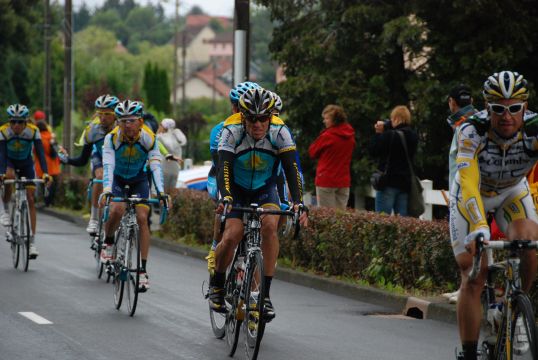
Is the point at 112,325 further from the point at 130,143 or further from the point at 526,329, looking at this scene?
the point at 526,329

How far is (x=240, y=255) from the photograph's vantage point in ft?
32.3

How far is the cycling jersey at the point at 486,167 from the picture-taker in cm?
746

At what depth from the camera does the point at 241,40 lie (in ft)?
63.4

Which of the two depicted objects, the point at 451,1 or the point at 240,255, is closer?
the point at 240,255

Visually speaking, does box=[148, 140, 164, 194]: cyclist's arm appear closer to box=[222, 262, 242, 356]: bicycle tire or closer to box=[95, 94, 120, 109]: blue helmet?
box=[95, 94, 120, 109]: blue helmet

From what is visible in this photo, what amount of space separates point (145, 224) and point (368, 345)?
2.87m

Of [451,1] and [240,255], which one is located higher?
[451,1]

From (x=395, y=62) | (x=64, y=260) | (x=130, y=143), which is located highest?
(x=395, y=62)

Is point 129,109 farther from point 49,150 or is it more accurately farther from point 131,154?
point 49,150

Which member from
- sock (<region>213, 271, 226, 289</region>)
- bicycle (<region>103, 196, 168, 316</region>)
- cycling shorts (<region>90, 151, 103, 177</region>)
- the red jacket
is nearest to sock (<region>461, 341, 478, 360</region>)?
sock (<region>213, 271, 226, 289</region>)

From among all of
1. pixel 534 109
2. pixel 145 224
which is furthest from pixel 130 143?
pixel 534 109

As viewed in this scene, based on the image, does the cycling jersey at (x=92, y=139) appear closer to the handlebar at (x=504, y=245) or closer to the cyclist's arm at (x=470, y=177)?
the cyclist's arm at (x=470, y=177)

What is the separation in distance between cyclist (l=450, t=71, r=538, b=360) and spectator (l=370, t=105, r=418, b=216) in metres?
7.78

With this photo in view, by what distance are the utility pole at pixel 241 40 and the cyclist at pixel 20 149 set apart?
432 centimetres
